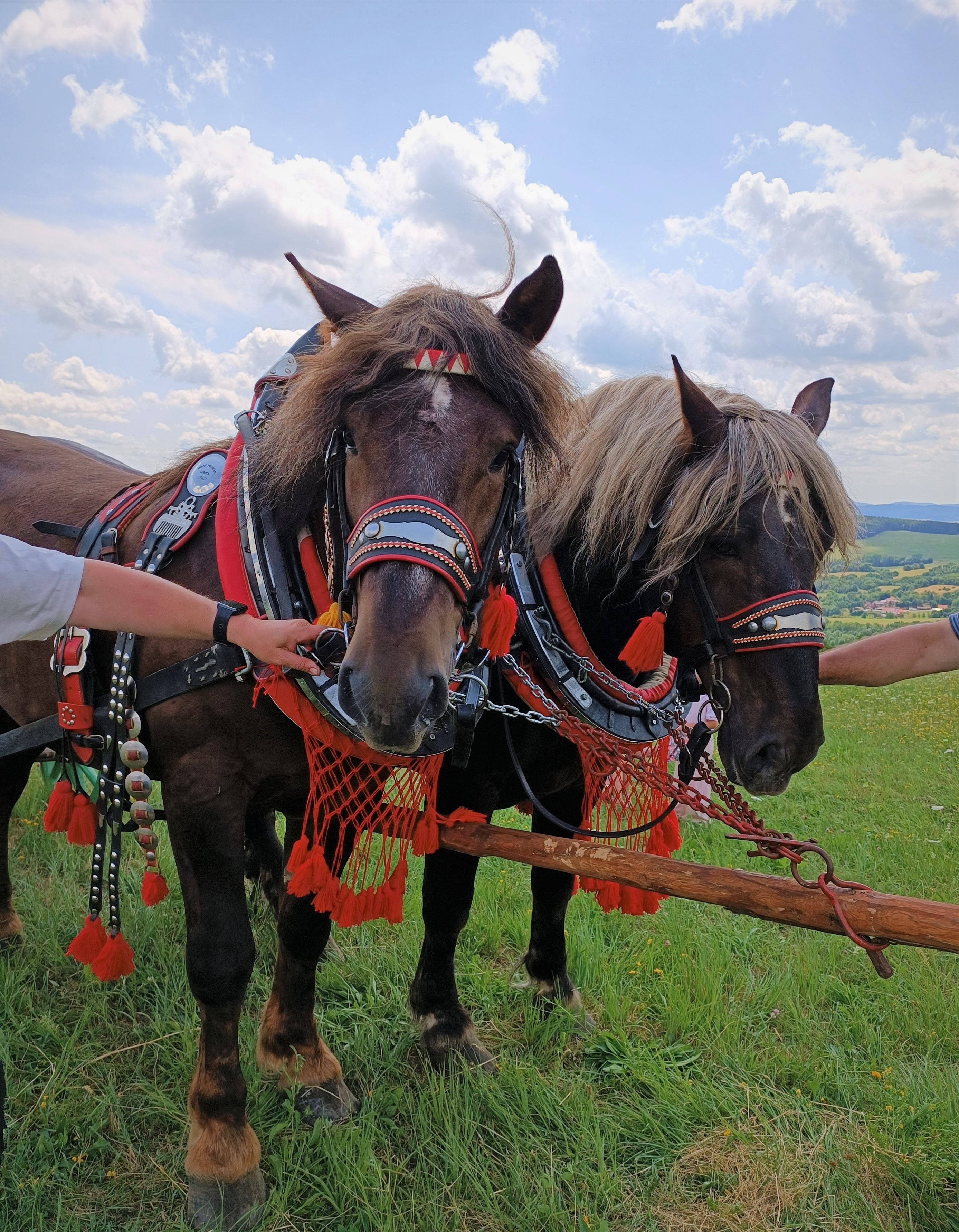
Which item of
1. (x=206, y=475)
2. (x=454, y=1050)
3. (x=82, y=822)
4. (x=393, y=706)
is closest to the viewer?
(x=393, y=706)

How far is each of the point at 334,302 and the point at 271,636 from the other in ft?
2.85

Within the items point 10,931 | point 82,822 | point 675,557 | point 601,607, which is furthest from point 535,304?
point 10,931

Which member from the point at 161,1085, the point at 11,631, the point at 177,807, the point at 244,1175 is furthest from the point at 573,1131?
the point at 11,631

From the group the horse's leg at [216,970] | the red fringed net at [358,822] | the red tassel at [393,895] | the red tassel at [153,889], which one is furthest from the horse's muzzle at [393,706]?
the red tassel at [153,889]

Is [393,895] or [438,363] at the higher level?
[438,363]

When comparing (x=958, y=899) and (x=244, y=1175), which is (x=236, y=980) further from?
(x=958, y=899)

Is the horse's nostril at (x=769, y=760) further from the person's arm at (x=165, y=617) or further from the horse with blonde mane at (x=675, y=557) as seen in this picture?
the person's arm at (x=165, y=617)

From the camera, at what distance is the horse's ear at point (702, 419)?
2.19m

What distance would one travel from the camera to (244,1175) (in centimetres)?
206

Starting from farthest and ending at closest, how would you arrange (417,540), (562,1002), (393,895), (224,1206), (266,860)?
(266,860)
(562,1002)
(393,895)
(224,1206)
(417,540)

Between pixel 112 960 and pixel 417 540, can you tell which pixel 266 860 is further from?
pixel 417 540

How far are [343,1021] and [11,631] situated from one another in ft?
6.98

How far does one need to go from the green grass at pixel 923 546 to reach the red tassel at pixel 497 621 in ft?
7.96

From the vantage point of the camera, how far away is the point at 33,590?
4.84 ft
